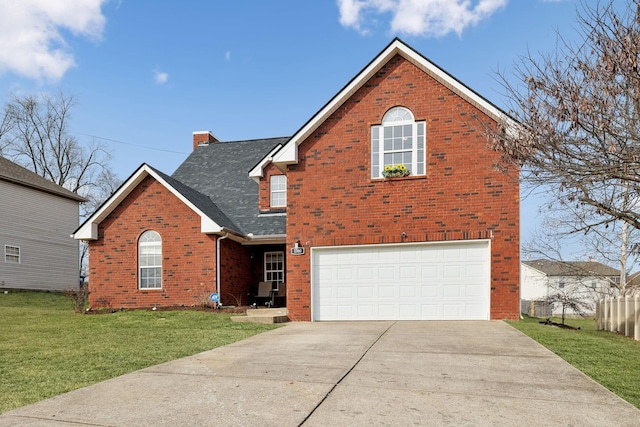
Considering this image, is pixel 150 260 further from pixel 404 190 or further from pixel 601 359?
pixel 601 359

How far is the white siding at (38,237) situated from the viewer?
23.8 metres

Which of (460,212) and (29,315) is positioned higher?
(460,212)

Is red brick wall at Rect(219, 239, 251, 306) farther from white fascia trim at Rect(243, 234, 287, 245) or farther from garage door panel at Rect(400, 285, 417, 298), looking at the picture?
garage door panel at Rect(400, 285, 417, 298)

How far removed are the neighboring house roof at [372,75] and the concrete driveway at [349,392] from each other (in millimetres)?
6582

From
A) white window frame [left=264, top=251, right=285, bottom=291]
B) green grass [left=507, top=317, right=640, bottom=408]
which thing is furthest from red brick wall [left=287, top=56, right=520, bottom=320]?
white window frame [left=264, top=251, right=285, bottom=291]

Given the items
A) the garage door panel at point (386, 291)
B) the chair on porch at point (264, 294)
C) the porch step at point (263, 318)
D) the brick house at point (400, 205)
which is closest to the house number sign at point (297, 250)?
the brick house at point (400, 205)

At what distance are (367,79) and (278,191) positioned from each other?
6.61 meters

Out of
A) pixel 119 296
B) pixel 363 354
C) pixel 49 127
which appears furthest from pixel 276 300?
pixel 49 127

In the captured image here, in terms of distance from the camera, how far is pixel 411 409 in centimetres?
441

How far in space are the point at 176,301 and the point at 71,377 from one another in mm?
9947

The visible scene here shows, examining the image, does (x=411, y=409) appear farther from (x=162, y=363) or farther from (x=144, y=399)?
(x=162, y=363)

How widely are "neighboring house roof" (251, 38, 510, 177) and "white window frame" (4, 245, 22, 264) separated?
726 inches

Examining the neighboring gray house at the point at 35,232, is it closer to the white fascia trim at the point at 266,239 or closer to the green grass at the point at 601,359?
the white fascia trim at the point at 266,239

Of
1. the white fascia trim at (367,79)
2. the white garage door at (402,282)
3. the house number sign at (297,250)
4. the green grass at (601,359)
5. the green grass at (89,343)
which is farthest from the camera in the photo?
the house number sign at (297,250)
